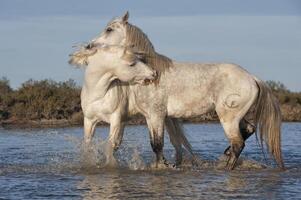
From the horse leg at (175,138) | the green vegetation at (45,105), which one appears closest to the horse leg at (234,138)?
the horse leg at (175,138)

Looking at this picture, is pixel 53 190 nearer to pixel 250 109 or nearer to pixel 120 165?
pixel 120 165

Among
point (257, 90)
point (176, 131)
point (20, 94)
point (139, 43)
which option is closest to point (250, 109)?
point (257, 90)

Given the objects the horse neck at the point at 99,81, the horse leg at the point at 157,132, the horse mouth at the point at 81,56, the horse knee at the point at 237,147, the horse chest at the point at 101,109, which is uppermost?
the horse mouth at the point at 81,56

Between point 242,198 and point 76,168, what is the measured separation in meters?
3.62

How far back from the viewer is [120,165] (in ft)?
35.1

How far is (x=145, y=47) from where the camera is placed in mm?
10797

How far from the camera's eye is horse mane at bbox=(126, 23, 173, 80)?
422 inches

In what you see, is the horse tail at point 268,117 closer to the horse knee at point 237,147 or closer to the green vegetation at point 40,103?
the horse knee at point 237,147

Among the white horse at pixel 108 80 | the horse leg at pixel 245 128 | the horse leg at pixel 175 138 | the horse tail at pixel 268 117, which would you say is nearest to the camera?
the white horse at pixel 108 80

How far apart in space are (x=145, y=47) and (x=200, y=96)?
1157 mm

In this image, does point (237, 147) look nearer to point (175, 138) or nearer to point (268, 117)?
point (268, 117)

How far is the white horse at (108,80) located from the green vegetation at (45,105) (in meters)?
12.0

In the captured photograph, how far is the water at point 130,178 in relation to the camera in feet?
25.8

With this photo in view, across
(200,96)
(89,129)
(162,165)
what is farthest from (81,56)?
(162,165)
